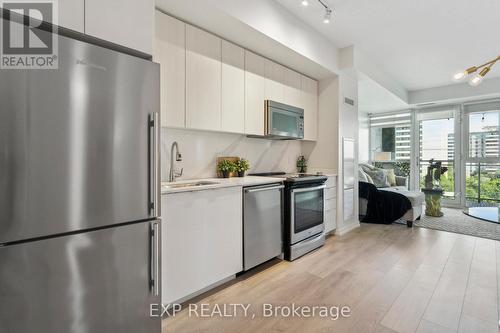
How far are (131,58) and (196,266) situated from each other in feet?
4.93

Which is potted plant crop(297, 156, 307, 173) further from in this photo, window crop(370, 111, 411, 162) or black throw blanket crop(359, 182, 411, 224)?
window crop(370, 111, 411, 162)

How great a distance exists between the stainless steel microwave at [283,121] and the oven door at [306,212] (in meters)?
0.75

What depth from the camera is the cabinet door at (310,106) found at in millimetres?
3693

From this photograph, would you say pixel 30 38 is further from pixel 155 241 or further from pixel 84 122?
pixel 155 241

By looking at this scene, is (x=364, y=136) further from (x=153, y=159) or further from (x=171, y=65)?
(x=153, y=159)

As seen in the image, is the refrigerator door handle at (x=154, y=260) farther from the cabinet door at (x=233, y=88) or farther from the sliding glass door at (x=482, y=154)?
the sliding glass door at (x=482, y=154)

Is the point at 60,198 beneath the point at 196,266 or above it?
above

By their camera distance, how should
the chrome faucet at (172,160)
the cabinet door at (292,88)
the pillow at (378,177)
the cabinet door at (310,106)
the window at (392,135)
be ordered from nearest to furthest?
the chrome faucet at (172,160) → the cabinet door at (292,88) → the cabinet door at (310,106) → the pillow at (378,177) → the window at (392,135)

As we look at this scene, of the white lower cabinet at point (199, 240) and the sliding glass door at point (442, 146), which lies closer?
the white lower cabinet at point (199, 240)

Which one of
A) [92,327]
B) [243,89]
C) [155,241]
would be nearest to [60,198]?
[155,241]

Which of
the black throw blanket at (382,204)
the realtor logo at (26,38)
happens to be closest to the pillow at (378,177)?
the black throw blanket at (382,204)

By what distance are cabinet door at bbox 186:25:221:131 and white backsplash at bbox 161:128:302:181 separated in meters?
0.28

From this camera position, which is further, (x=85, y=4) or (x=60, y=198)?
(x=85, y=4)

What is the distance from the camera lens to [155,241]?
4.86 ft
